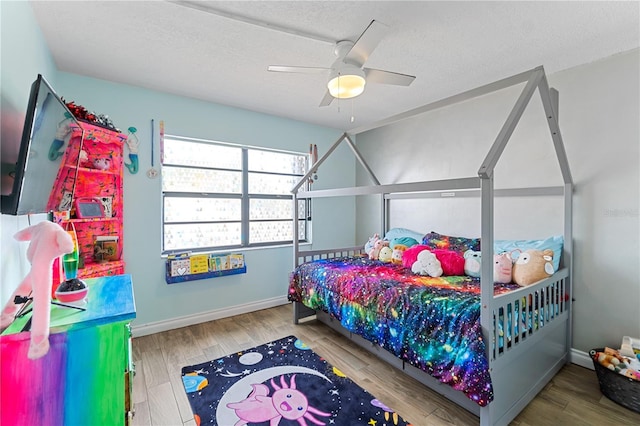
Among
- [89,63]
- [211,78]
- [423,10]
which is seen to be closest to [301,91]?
[211,78]

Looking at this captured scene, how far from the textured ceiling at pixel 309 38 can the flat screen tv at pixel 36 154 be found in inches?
34.9

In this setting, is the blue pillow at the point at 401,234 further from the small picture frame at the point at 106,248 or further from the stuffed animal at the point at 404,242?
the small picture frame at the point at 106,248

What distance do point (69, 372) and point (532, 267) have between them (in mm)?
2552

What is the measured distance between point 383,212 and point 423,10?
2.40 meters

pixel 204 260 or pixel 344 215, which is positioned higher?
pixel 344 215

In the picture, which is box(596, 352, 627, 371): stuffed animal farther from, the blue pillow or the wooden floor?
the blue pillow

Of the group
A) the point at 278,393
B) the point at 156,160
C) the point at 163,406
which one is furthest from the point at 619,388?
the point at 156,160

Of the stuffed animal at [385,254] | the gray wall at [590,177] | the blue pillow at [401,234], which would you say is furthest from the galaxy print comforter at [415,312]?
the gray wall at [590,177]

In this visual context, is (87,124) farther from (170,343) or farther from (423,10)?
(423,10)

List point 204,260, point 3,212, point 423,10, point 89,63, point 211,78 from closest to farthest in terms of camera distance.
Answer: point 3,212 < point 423,10 < point 89,63 < point 211,78 < point 204,260

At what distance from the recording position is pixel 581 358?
7.45 feet

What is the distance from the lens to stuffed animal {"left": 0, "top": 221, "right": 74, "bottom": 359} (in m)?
0.88

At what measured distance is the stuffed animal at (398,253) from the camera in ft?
9.55

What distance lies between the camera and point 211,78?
2.56 metres
